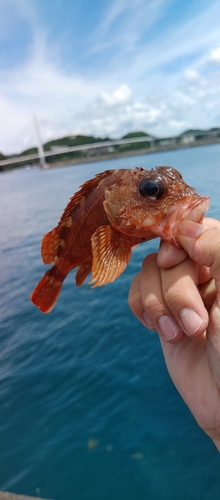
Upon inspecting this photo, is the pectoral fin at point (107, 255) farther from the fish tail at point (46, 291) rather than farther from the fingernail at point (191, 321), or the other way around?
the fish tail at point (46, 291)

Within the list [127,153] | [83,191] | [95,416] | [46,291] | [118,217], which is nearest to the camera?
[118,217]

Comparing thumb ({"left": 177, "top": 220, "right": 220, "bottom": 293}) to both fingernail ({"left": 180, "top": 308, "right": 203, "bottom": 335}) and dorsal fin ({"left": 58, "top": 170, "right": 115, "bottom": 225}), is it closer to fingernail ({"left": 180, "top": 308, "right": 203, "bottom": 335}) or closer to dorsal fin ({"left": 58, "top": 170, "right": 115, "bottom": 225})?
fingernail ({"left": 180, "top": 308, "right": 203, "bottom": 335})

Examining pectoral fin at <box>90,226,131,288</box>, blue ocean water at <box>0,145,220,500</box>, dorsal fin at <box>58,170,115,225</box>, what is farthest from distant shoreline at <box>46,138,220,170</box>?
pectoral fin at <box>90,226,131,288</box>

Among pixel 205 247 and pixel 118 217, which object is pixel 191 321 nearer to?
pixel 205 247

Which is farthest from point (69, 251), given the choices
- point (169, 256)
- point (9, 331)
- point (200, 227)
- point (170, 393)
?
point (9, 331)

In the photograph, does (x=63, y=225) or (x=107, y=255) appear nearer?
(x=107, y=255)

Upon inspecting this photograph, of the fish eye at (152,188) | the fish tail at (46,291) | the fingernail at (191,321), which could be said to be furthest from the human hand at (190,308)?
the fish tail at (46,291)

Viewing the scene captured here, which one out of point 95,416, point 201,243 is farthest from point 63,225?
point 95,416
